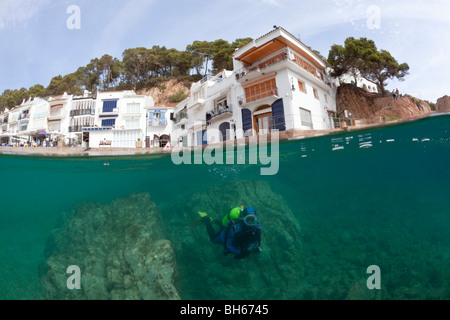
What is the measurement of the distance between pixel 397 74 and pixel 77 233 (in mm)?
39519

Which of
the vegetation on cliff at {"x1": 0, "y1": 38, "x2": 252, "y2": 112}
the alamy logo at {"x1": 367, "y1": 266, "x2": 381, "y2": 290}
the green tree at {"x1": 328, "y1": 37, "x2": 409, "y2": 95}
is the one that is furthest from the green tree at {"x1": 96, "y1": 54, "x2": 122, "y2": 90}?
the alamy logo at {"x1": 367, "y1": 266, "x2": 381, "y2": 290}

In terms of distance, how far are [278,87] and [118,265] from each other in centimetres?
2115

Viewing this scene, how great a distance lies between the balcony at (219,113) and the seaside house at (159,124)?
1132 centimetres

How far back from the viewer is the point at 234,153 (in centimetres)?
1611

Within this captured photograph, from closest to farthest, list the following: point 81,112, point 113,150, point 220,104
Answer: point 113,150
point 220,104
point 81,112

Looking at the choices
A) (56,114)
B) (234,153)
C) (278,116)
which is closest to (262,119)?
(278,116)

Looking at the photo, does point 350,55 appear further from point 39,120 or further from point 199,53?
point 39,120

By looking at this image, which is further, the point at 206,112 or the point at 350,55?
the point at 206,112

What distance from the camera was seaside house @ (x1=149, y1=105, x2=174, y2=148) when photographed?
127 feet

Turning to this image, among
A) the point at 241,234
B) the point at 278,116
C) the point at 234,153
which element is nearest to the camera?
the point at 241,234

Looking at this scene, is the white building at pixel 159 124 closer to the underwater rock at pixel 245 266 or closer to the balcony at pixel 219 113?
the balcony at pixel 219 113

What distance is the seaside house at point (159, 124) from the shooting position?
38.6m

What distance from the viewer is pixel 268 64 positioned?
24.4 metres

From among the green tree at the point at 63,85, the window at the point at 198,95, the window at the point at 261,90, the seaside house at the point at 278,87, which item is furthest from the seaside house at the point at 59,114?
the window at the point at 261,90
